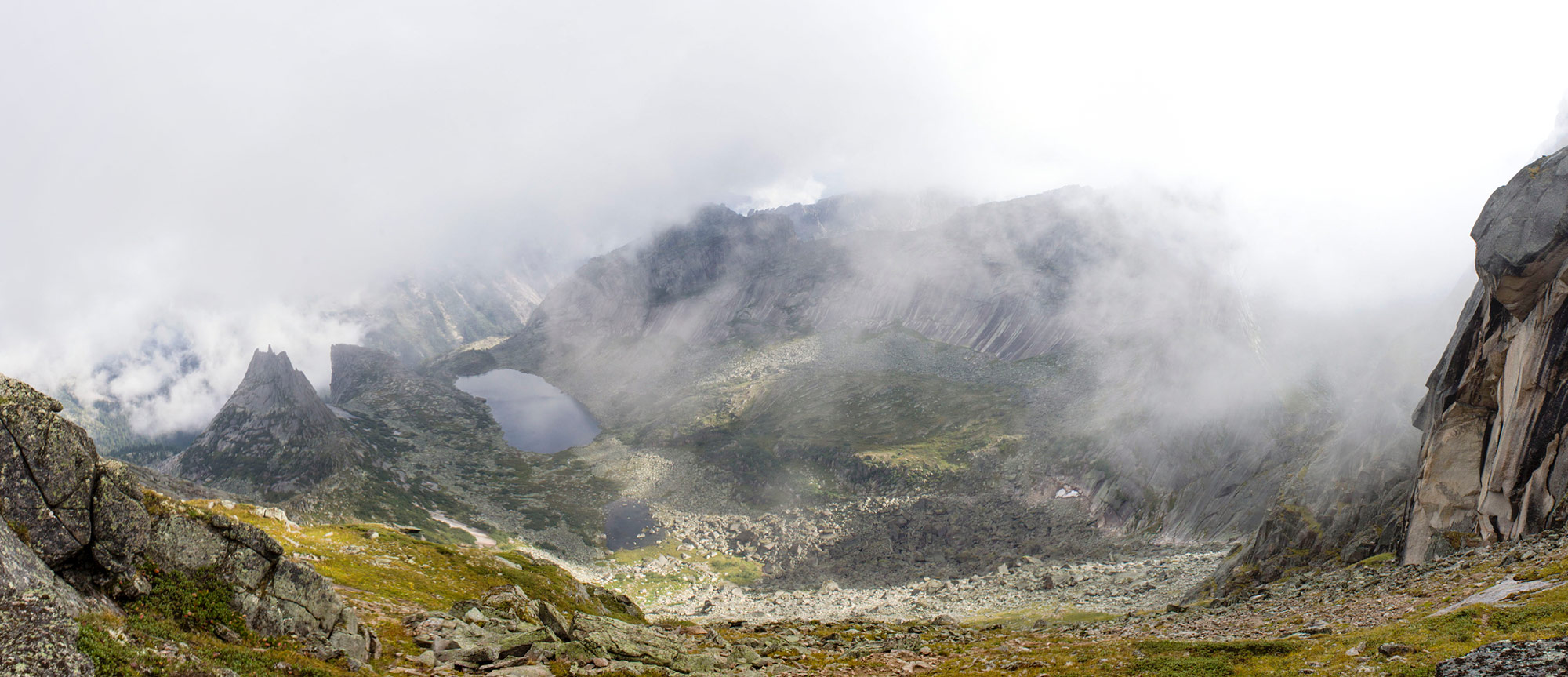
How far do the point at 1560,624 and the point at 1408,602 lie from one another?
42.0 feet

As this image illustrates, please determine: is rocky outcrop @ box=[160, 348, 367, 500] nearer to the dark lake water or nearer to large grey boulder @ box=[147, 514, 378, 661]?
the dark lake water

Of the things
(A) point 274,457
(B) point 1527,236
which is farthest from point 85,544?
(A) point 274,457

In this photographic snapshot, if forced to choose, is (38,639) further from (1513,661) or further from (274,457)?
(274,457)

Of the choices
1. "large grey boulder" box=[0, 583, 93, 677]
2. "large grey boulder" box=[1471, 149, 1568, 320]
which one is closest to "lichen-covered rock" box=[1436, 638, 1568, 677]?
"large grey boulder" box=[0, 583, 93, 677]

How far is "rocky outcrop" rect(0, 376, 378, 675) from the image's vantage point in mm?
13328

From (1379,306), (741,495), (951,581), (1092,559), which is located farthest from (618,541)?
(1379,306)

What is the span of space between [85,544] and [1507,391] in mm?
69385

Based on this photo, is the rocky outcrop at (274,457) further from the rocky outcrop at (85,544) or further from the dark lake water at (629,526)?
the rocky outcrop at (85,544)

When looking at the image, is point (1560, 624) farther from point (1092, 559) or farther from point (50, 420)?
point (1092, 559)

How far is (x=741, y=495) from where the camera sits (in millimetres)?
167375

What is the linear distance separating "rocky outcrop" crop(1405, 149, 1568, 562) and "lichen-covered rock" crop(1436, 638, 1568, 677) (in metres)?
27.2

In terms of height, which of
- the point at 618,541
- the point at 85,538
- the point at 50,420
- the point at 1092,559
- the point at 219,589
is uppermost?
the point at 50,420

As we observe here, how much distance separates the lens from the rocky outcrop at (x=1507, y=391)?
114ft

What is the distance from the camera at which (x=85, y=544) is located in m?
16.8
